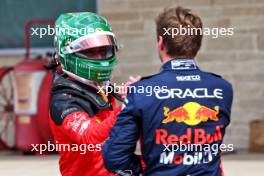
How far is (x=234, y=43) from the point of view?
31.4 ft

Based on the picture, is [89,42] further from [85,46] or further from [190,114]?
[190,114]

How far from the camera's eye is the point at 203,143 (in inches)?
118

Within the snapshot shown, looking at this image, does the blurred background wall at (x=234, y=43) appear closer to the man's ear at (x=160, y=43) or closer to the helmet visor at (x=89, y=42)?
the helmet visor at (x=89, y=42)

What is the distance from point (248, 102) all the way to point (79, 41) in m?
6.34

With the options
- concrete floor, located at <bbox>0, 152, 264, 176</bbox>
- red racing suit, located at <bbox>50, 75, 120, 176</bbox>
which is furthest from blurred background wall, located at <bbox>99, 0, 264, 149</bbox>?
red racing suit, located at <bbox>50, 75, 120, 176</bbox>

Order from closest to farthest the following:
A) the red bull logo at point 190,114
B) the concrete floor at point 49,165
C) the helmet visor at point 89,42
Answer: the red bull logo at point 190,114 → the helmet visor at point 89,42 → the concrete floor at point 49,165

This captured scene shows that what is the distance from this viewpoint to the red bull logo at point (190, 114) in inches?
117

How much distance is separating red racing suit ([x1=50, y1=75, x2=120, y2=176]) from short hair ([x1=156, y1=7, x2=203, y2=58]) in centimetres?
47

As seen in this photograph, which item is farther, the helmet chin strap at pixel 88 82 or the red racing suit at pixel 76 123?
the helmet chin strap at pixel 88 82

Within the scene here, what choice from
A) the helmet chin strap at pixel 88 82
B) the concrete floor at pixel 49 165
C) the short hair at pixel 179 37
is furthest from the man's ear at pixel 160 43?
the concrete floor at pixel 49 165

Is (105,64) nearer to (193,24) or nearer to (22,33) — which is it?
(193,24)

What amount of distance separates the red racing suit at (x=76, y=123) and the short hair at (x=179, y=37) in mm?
472

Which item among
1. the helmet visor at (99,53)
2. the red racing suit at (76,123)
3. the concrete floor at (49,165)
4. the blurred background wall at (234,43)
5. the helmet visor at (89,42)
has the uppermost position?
the helmet visor at (89,42)

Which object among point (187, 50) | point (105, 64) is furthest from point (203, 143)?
point (105, 64)
